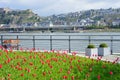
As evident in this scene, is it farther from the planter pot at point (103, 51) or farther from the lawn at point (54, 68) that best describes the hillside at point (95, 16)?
the lawn at point (54, 68)

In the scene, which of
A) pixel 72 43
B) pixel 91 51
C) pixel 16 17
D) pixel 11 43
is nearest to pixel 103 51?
pixel 91 51

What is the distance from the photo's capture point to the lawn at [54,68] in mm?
7809

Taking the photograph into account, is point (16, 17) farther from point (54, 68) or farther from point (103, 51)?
point (54, 68)

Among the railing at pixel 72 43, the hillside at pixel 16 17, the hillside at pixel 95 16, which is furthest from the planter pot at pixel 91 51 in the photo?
the hillside at pixel 95 16

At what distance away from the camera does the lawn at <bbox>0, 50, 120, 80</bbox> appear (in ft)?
25.6

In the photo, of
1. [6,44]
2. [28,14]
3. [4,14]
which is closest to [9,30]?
[6,44]

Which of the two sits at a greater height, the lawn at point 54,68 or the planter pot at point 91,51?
the lawn at point 54,68

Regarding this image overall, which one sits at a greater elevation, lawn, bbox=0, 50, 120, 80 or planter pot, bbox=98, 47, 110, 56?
lawn, bbox=0, 50, 120, 80

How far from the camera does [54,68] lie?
866cm

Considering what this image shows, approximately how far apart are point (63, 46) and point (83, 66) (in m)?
10.3

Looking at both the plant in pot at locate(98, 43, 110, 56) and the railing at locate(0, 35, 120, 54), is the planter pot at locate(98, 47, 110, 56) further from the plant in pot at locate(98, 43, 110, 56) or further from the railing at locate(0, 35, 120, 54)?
the railing at locate(0, 35, 120, 54)

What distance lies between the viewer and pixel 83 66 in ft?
30.5

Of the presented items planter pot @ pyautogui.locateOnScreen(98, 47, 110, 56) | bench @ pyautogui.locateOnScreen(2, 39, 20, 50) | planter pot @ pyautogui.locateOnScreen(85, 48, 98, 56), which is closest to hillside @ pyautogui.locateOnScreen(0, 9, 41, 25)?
bench @ pyautogui.locateOnScreen(2, 39, 20, 50)

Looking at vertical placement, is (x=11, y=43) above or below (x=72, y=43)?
below
